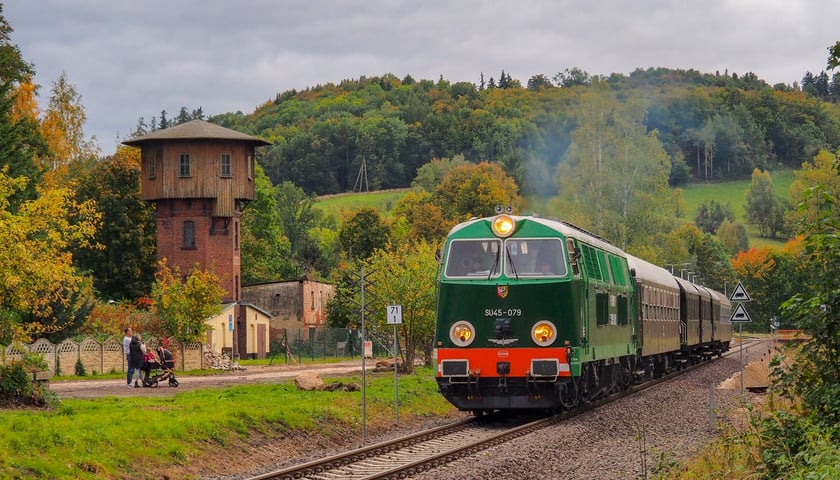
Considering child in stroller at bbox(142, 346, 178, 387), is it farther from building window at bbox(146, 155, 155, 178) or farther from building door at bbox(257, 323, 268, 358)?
building door at bbox(257, 323, 268, 358)

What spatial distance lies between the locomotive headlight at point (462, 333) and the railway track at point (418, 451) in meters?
1.66

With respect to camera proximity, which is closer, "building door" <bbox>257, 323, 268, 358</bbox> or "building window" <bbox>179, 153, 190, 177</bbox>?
"building window" <bbox>179, 153, 190, 177</bbox>

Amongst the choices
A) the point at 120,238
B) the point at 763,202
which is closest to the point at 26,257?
the point at 120,238

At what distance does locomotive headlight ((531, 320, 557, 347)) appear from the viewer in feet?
74.1

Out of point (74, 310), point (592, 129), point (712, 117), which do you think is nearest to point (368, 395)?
point (74, 310)

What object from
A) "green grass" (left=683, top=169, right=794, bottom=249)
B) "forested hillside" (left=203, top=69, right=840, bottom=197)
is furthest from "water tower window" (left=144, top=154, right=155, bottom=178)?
"green grass" (left=683, top=169, right=794, bottom=249)

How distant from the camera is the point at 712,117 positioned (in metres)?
158

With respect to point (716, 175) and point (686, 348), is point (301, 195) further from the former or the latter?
point (686, 348)

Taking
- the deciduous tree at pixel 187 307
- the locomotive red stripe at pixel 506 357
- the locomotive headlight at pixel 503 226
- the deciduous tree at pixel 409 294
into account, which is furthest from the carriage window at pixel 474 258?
the deciduous tree at pixel 187 307

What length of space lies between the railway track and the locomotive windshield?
9.64 ft

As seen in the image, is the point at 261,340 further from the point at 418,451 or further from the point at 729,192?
the point at 729,192

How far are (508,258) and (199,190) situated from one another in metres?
45.3

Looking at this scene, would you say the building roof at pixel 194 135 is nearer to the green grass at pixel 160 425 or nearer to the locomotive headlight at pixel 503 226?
the green grass at pixel 160 425

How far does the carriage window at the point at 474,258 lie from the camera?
75.9 ft
